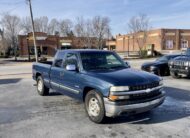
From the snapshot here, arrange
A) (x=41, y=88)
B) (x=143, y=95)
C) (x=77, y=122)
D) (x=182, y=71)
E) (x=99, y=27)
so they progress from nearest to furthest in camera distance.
Answer: (x=143, y=95) → (x=77, y=122) → (x=41, y=88) → (x=182, y=71) → (x=99, y=27)

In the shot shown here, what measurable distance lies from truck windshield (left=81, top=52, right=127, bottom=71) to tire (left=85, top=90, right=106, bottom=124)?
83 centimetres

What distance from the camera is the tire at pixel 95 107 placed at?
6.10 meters

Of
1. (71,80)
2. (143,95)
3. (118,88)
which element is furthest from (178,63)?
(118,88)

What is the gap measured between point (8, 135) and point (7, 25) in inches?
2620

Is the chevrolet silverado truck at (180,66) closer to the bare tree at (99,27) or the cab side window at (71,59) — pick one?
the cab side window at (71,59)

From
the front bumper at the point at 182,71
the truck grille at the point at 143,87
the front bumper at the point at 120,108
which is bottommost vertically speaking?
the front bumper at the point at 182,71

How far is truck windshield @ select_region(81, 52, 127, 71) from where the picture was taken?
23.2ft

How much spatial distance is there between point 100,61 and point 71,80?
0.97m

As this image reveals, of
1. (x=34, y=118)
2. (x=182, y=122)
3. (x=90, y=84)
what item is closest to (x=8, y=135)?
(x=34, y=118)

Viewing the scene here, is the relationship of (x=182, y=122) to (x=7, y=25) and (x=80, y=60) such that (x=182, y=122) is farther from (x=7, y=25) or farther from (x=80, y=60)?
(x=7, y=25)

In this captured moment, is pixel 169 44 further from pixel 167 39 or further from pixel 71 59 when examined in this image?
pixel 71 59

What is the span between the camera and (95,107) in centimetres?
635

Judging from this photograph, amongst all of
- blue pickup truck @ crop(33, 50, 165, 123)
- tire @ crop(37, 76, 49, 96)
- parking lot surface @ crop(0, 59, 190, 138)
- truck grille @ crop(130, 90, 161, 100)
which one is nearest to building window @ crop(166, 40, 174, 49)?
parking lot surface @ crop(0, 59, 190, 138)

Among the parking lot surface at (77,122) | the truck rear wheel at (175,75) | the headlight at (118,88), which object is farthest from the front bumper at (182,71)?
the headlight at (118,88)
